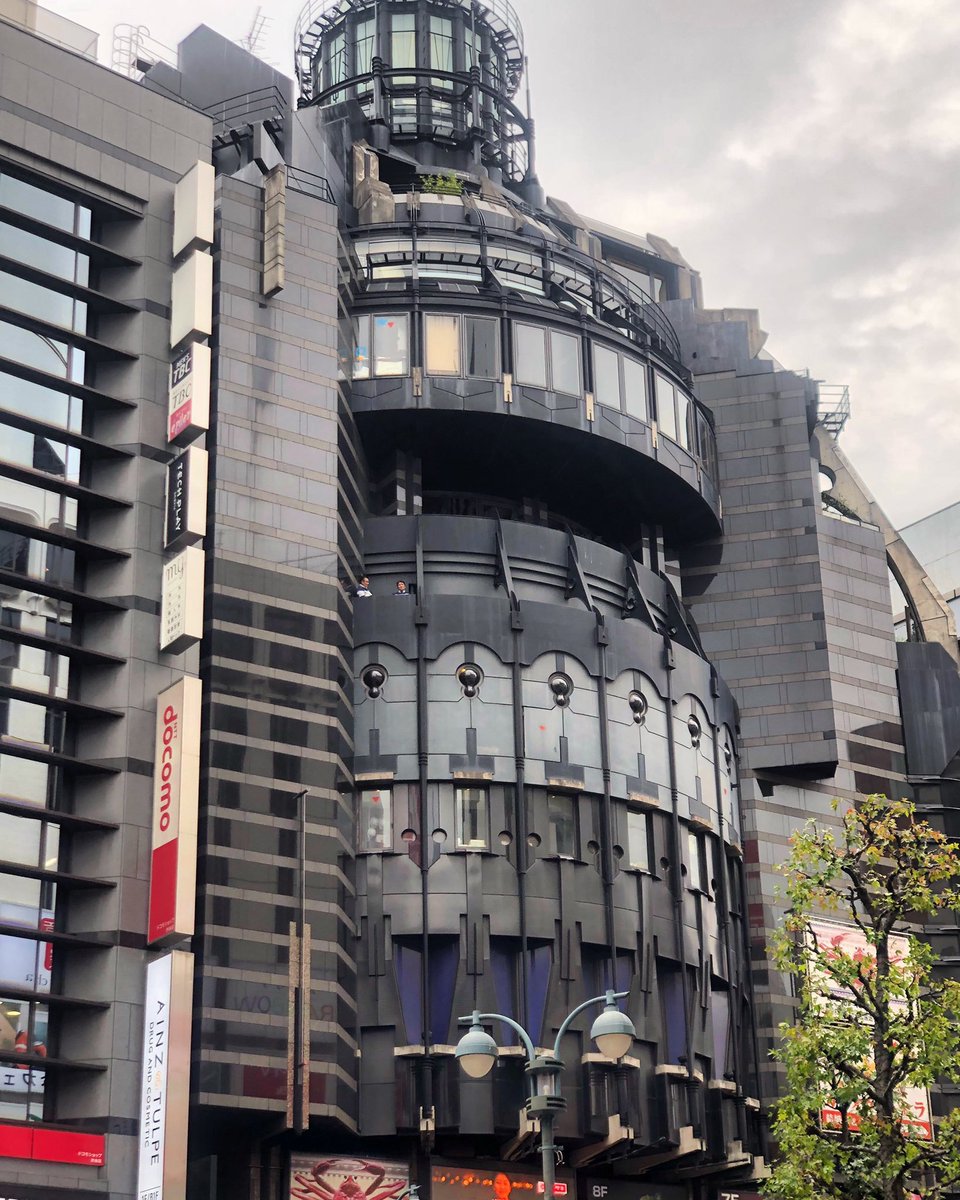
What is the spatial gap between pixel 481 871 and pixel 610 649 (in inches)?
439

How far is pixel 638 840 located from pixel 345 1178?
1730cm

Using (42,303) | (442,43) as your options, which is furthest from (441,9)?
(42,303)

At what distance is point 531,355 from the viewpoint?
259 ft

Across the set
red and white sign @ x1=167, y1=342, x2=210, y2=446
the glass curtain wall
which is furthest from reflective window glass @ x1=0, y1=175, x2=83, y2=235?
red and white sign @ x1=167, y1=342, x2=210, y2=446

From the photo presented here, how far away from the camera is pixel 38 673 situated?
60.9 metres

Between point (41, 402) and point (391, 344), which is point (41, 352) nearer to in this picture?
point (41, 402)

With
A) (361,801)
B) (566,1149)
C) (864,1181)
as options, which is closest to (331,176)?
(361,801)

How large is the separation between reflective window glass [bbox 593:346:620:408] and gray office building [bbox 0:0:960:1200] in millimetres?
160

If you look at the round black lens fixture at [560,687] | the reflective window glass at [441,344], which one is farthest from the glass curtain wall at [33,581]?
the round black lens fixture at [560,687]

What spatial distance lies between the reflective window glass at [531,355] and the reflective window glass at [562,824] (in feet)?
60.1

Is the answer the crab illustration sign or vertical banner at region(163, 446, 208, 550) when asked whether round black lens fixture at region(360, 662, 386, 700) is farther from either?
the crab illustration sign

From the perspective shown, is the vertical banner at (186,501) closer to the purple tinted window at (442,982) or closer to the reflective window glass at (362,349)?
the reflective window glass at (362,349)

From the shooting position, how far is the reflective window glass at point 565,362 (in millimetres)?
79188

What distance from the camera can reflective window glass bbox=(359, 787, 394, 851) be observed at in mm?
68625
